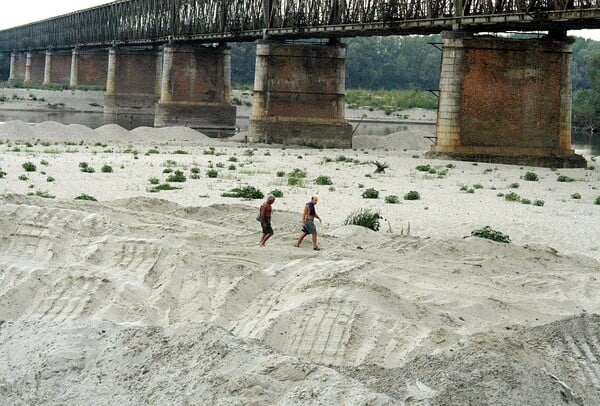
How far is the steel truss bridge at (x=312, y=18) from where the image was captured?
40.3m

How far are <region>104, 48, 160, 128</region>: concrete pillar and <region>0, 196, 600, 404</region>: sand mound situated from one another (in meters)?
73.9

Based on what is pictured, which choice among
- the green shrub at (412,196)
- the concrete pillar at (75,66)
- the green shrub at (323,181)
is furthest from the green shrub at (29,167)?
the concrete pillar at (75,66)

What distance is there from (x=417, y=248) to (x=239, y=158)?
24092 millimetres

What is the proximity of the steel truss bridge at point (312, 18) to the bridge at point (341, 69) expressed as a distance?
8 centimetres

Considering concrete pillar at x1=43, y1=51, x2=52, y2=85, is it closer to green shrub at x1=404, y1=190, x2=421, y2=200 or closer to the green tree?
the green tree

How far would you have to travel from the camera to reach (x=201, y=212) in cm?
2423

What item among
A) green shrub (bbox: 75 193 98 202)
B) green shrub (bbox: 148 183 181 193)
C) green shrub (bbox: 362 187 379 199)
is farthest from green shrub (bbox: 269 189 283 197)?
green shrub (bbox: 75 193 98 202)

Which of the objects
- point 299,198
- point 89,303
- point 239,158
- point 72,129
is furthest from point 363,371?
point 72,129

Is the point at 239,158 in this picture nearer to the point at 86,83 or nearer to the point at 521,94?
the point at 521,94

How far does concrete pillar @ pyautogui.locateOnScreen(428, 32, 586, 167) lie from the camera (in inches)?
1688

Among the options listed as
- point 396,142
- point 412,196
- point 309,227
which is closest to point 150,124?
point 396,142

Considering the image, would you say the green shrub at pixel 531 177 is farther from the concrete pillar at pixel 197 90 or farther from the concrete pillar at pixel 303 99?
the concrete pillar at pixel 197 90

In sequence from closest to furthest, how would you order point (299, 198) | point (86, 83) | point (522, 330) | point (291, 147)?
point (522, 330), point (299, 198), point (291, 147), point (86, 83)

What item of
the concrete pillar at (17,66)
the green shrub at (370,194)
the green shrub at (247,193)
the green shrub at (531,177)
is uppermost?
the concrete pillar at (17,66)
